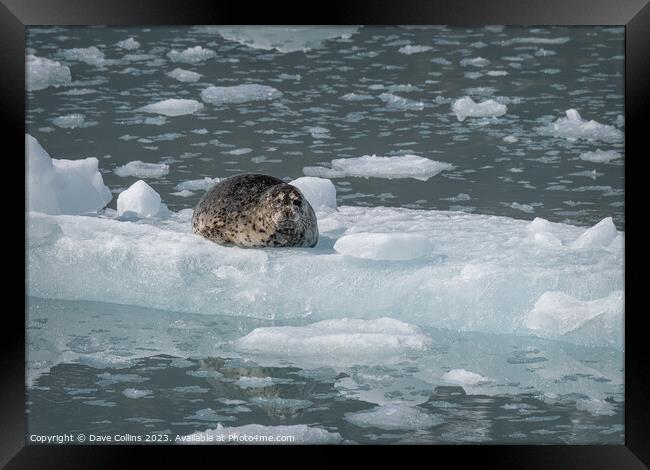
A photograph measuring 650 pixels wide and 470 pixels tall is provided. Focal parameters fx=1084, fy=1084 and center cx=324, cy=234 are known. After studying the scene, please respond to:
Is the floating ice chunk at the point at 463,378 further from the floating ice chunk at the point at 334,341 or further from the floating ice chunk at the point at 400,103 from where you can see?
the floating ice chunk at the point at 400,103

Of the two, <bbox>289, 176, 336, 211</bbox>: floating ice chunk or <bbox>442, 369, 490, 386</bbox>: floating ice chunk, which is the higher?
<bbox>289, 176, 336, 211</bbox>: floating ice chunk

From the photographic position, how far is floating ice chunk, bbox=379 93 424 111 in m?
6.42

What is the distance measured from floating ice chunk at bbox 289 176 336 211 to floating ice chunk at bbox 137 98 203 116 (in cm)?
80

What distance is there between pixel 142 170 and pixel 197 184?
0.43 meters

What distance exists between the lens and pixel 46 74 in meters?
5.34

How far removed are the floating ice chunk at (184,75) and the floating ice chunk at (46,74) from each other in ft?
2.80

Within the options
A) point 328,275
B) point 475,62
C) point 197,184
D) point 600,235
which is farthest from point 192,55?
point 600,235

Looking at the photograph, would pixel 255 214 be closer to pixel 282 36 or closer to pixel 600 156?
pixel 282 36

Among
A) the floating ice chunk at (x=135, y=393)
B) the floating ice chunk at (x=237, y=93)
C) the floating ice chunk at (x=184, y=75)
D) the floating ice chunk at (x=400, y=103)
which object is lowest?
the floating ice chunk at (x=135, y=393)

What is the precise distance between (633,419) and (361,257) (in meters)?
1.84

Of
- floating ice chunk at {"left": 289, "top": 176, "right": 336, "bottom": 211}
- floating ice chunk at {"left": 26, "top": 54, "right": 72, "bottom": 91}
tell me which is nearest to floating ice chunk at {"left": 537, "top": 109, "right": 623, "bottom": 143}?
floating ice chunk at {"left": 289, "top": 176, "right": 336, "bottom": 211}

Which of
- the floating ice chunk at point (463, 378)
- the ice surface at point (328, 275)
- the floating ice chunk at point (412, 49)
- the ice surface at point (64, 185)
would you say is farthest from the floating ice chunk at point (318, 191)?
the floating ice chunk at point (463, 378)

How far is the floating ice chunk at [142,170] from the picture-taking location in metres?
6.29

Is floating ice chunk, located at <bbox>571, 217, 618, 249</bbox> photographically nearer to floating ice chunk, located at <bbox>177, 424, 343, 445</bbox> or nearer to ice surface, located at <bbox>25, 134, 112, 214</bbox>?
floating ice chunk, located at <bbox>177, 424, 343, 445</bbox>
